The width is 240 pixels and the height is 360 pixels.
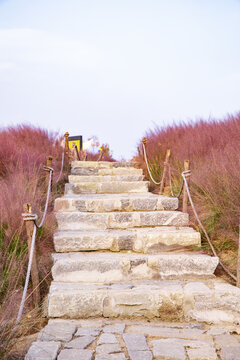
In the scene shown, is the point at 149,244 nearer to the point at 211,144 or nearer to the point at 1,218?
the point at 1,218

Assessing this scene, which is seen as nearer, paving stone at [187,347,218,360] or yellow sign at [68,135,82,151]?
paving stone at [187,347,218,360]

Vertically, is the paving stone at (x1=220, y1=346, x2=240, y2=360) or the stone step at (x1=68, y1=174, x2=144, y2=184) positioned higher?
the stone step at (x1=68, y1=174, x2=144, y2=184)

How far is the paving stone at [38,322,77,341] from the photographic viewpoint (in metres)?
2.45

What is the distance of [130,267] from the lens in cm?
350

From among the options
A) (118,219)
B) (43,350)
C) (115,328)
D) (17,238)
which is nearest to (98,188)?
(118,219)

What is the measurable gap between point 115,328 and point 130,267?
88cm

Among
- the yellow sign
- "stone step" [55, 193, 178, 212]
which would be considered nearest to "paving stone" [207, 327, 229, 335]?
"stone step" [55, 193, 178, 212]

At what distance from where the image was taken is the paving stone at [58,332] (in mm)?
2453

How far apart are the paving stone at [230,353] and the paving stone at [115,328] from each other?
2.44 feet

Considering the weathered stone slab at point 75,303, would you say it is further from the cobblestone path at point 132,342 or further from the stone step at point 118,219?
the stone step at point 118,219

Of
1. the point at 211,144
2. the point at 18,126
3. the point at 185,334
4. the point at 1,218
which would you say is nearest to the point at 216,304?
the point at 185,334

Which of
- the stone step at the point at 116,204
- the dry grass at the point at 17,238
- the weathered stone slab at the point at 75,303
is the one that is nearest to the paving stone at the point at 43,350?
the dry grass at the point at 17,238

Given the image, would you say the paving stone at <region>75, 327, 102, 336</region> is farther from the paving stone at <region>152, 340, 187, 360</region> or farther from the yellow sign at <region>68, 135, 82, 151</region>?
the yellow sign at <region>68, 135, 82, 151</region>

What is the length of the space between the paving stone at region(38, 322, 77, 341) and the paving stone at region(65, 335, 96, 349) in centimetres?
7
